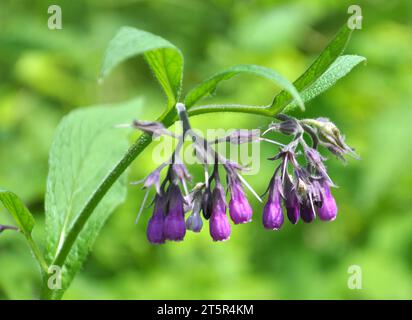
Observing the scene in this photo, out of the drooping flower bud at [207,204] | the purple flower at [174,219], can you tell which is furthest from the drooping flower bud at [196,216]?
the purple flower at [174,219]

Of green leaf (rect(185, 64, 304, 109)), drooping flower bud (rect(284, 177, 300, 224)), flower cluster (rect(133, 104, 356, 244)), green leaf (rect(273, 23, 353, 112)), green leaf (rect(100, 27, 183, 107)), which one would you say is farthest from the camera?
drooping flower bud (rect(284, 177, 300, 224))

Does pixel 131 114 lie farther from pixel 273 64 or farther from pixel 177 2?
pixel 177 2

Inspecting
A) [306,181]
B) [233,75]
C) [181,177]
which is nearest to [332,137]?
[306,181]

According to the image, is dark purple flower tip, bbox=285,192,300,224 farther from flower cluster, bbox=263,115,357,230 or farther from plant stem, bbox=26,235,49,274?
plant stem, bbox=26,235,49,274

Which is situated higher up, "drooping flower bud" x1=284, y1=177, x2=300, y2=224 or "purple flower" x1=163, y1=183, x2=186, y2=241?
"drooping flower bud" x1=284, y1=177, x2=300, y2=224

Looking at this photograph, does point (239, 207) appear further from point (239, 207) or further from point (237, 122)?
point (237, 122)

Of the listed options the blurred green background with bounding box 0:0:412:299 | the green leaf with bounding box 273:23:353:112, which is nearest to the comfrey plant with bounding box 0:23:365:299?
the green leaf with bounding box 273:23:353:112

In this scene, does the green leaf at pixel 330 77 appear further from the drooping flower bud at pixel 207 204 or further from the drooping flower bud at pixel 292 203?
the drooping flower bud at pixel 207 204
